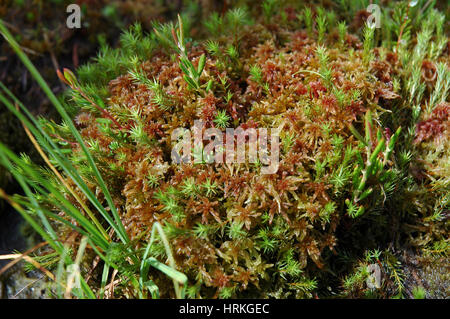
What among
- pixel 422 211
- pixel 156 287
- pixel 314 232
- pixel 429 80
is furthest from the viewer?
pixel 429 80

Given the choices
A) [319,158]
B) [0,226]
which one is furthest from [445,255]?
[0,226]

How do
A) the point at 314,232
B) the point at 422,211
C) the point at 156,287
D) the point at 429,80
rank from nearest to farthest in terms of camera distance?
the point at 156,287
the point at 314,232
the point at 422,211
the point at 429,80

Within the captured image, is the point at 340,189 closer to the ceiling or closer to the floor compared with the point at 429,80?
closer to the floor

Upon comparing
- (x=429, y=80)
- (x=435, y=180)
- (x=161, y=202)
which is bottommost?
(x=435, y=180)

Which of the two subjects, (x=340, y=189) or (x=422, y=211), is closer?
(x=340, y=189)

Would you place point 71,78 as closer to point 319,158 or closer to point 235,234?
point 235,234

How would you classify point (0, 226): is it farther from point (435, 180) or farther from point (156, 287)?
point (435, 180)

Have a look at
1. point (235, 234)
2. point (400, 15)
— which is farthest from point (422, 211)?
point (400, 15)
